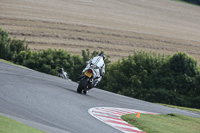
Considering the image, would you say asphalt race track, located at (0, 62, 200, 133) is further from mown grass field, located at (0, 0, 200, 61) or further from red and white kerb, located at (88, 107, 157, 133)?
mown grass field, located at (0, 0, 200, 61)

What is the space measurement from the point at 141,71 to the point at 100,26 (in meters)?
22.3

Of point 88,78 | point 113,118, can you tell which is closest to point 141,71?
point 88,78

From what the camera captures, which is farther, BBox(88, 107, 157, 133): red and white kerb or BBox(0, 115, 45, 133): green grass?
BBox(88, 107, 157, 133): red and white kerb

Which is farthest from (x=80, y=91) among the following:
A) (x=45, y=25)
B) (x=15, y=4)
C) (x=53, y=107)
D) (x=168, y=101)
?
(x=15, y=4)

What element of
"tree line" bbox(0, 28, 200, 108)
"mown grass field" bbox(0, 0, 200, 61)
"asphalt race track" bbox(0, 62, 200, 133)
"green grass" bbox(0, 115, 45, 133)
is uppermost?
"mown grass field" bbox(0, 0, 200, 61)

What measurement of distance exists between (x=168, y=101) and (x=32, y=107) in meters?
23.0

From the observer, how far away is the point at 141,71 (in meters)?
35.5

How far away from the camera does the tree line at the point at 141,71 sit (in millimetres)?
32259

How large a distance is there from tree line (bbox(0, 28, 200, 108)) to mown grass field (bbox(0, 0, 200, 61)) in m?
4.77

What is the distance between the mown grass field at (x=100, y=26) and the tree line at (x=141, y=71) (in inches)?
188

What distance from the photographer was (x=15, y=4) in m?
56.9

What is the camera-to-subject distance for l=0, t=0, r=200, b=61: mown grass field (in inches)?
1799

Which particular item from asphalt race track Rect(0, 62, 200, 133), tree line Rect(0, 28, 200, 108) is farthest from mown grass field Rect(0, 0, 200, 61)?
asphalt race track Rect(0, 62, 200, 133)

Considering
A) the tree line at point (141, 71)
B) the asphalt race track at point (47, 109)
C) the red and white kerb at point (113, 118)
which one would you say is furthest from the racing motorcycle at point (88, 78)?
the tree line at point (141, 71)
